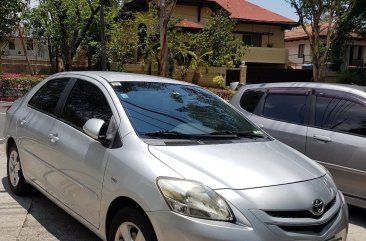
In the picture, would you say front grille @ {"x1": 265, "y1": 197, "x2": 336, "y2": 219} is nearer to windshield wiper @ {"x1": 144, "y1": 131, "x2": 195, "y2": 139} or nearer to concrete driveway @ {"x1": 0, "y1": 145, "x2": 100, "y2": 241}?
windshield wiper @ {"x1": 144, "y1": 131, "x2": 195, "y2": 139}

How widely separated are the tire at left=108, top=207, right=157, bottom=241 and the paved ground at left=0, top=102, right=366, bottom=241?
1.02 meters

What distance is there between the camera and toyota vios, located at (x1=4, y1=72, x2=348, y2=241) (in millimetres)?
3174

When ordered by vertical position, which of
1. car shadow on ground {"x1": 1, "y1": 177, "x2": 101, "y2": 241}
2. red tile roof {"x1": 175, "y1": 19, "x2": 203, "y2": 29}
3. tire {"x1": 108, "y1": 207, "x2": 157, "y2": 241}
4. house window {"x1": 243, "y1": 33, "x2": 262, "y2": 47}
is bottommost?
car shadow on ground {"x1": 1, "y1": 177, "x2": 101, "y2": 241}

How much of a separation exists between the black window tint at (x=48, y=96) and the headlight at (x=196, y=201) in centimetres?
238

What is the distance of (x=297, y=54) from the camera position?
46.4 metres

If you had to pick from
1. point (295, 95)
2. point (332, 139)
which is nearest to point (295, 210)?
point (332, 139)

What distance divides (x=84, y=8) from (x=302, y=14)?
449 inches

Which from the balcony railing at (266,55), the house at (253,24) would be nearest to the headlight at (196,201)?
the house at (253,24)

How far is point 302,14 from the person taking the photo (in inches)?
892

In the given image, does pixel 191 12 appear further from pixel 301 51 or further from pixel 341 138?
pixel 341 138

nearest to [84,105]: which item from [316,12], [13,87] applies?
[13,87]

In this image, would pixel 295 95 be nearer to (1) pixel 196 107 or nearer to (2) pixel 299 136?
(2) pixel 299 136

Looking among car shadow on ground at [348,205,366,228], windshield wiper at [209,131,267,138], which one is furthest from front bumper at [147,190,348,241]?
car shadow on ground at [348,205,366,228]

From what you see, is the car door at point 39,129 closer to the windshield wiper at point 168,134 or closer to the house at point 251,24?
the windshield wiper at point 168,134
